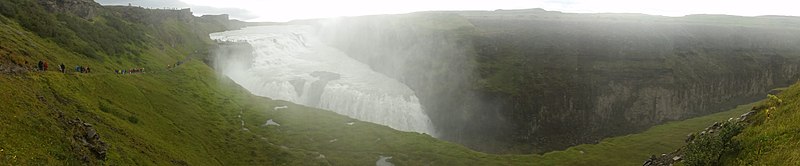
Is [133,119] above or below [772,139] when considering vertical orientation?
below

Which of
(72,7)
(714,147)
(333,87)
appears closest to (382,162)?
(714,147)

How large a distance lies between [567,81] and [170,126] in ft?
340

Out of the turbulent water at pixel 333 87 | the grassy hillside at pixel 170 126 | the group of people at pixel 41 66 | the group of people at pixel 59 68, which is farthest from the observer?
the turbulent water at pixel 333 87

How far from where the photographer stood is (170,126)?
62344 mm

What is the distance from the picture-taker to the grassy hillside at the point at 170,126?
1371 inches

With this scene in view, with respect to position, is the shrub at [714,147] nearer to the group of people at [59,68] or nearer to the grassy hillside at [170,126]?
the grassy hillside at [170,126]

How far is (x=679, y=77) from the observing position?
136 metres

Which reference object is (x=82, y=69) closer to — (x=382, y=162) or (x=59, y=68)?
(x=59, y=68)

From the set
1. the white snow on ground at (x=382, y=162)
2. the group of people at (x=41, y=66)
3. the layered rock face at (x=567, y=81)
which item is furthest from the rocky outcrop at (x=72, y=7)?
the layered rock face at (x=567, y=81)

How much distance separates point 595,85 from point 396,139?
7233cm

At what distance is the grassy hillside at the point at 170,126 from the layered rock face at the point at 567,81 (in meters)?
24.3

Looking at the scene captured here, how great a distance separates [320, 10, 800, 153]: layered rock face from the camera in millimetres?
119500

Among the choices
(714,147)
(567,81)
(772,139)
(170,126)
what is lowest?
(567,81)

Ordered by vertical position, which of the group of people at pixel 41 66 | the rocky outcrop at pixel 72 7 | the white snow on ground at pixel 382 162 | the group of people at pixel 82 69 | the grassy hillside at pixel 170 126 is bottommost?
the white snow on ground at pixel 382 162
